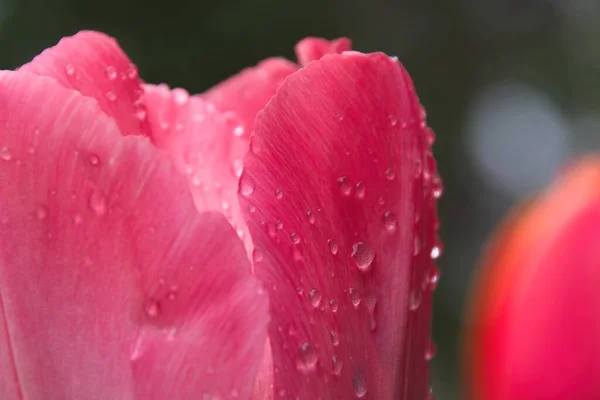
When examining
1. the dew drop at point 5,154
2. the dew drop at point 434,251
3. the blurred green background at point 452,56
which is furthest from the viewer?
the blurred green background at point 452,56

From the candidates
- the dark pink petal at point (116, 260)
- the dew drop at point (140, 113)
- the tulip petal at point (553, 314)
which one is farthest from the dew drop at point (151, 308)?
the tulip petal at point (553, 314)

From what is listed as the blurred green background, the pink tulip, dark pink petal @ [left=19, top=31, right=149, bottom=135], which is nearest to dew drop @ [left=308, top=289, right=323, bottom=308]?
the pink tulip

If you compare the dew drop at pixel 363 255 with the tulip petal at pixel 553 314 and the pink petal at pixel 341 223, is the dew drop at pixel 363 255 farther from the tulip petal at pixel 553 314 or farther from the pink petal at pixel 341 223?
the tulip petal at pixel 553 314

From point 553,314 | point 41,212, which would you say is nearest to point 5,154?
point 41,212

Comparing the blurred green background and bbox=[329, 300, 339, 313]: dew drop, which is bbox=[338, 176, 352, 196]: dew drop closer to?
bbox=[329, 300, 339, 313]: dew drop

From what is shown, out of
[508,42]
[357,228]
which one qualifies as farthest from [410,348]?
[508,42]

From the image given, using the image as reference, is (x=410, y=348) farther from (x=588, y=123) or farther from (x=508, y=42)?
(x=508, y=42)
